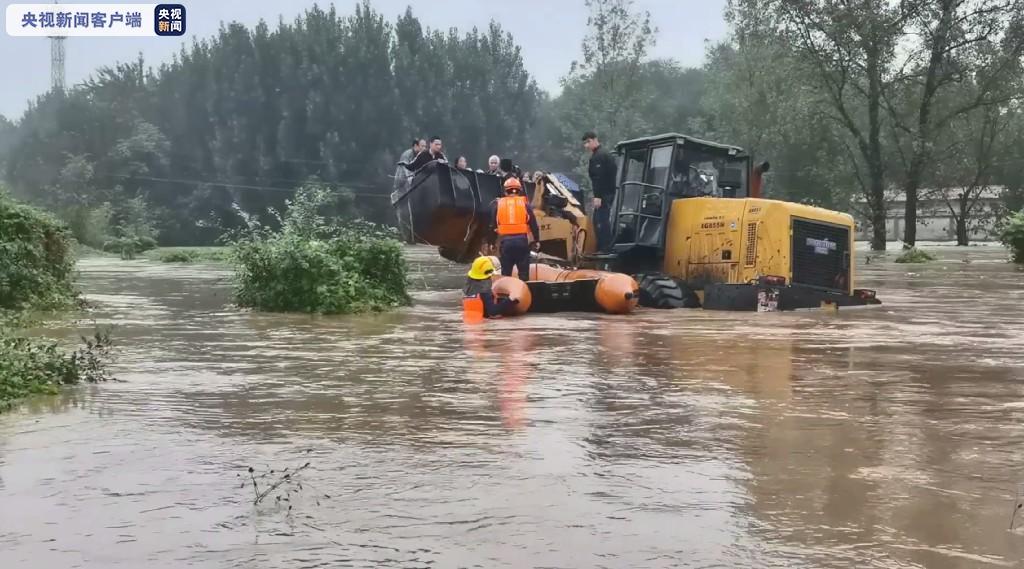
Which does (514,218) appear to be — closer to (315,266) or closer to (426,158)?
(315,266)

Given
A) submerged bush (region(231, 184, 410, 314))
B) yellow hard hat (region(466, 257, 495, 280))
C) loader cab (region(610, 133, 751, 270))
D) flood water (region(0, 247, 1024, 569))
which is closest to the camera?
flood water (region(0, 247, 1024, 569))

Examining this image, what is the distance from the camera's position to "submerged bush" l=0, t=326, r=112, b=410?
7672mm

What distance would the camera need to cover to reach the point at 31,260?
51.1ft

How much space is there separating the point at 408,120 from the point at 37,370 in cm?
6563

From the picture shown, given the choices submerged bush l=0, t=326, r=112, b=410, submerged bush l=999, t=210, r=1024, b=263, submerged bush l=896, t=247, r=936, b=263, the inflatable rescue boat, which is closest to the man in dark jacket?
the inflatable rescue boat

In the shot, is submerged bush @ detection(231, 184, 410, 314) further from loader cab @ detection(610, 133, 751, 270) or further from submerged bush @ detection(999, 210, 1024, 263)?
submerged bush @ detection(999, 210, 1024, 263)

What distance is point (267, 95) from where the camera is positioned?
2881 inches

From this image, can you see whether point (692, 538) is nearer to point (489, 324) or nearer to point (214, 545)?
point (214, 545)

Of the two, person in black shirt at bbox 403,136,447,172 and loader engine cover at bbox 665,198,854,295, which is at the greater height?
person in black shirt at bbox 403,136,447,172

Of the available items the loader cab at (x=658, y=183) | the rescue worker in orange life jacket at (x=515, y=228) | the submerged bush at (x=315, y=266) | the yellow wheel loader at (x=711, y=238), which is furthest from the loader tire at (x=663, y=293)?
the submerged bush at (x=315, y=266)

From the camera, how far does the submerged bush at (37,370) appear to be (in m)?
7.67

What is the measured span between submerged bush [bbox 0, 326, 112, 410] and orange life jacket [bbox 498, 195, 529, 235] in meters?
7.26

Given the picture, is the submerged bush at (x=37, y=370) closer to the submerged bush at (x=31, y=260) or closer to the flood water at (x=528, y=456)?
the flood water at (x=528, y=456)

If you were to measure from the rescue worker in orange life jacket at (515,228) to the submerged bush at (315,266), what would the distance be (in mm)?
1845
